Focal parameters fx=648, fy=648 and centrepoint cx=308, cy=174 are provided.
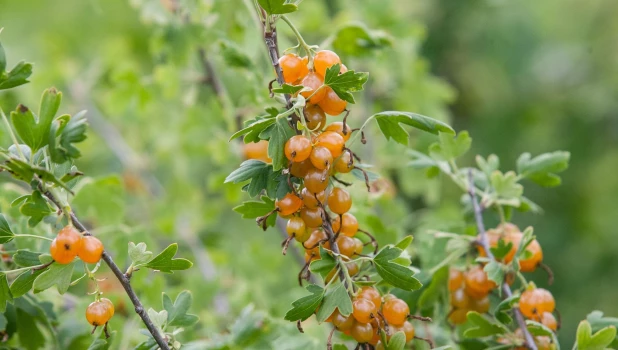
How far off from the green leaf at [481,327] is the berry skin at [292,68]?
0.39 metres

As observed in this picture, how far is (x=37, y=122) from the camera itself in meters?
0.68

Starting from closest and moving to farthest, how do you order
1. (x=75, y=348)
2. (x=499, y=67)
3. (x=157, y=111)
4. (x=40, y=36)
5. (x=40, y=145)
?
(x=40, y=145), (x=75, y=348), (x=157, y=111), (x=40, y=36), (x=499, y=67)

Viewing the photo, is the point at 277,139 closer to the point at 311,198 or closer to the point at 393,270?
the point at 311,198

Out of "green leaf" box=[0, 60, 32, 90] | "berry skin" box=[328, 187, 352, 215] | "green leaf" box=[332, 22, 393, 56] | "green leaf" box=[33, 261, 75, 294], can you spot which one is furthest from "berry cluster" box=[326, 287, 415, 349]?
"green leaf" box=[332, 22, 393, 56]

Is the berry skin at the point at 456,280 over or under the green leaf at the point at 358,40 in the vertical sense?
under

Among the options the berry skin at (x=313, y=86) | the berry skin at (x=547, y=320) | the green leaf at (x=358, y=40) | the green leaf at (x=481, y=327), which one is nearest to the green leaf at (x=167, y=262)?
the berry skin at (x=313, y=86)

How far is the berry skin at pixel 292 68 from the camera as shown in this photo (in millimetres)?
767

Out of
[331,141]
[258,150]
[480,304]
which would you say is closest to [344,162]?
[331,141]

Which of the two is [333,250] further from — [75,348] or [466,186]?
[75,348]

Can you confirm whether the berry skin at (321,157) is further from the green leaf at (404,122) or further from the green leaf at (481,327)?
the green leaf at (481,327)

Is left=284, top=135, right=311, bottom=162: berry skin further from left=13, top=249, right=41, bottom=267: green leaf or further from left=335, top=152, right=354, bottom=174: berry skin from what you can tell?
left=13, top=249, right=41, bottom=267: green leaf

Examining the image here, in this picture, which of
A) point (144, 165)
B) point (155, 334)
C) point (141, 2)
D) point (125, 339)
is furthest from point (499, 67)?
point (155, 334)

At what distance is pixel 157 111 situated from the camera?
1.84m

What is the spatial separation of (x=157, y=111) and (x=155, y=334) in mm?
1182
